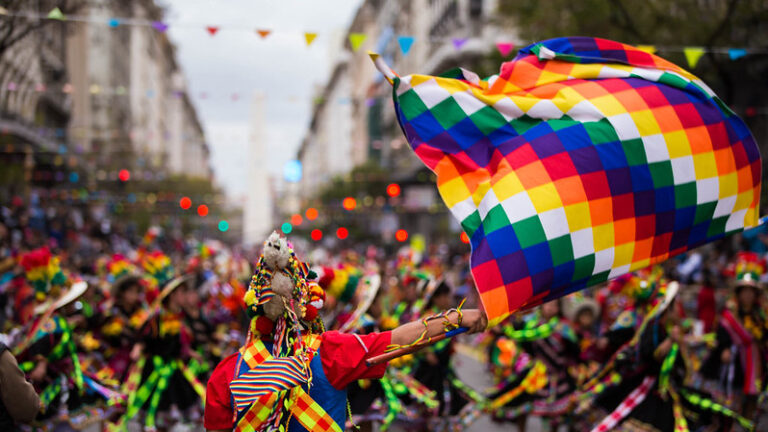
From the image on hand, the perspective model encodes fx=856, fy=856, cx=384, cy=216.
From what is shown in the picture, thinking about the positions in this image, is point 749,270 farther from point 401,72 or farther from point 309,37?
point 401,72

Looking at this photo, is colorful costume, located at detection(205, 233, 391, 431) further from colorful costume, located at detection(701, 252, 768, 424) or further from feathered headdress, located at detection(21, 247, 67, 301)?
colorful costume, located at detection(701, 252, 768, 424)

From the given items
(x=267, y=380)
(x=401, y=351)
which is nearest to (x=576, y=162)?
(x=401, y=351)

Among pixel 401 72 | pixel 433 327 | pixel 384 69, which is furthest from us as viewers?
pixel 401 72

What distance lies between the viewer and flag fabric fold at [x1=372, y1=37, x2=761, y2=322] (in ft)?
14.3

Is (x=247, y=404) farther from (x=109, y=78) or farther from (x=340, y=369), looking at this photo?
(x=109, y=78)

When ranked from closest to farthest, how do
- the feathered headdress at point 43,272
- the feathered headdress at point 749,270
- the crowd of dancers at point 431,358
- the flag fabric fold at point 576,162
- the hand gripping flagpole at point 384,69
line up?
the flag fabric fold at point 576,162 < the hand gripping flagpole at point 384,69 < the crowd of dancers at point 431,358 < the feathered headdress at point 43,272 < the feathered headdress at point 749,270

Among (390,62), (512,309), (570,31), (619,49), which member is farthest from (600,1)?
(390,62)

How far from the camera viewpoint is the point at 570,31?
19375 millimetres

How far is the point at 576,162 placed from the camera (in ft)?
15.2

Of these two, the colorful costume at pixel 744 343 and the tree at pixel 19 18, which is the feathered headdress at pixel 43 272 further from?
the colorful costume at pixel 744 343

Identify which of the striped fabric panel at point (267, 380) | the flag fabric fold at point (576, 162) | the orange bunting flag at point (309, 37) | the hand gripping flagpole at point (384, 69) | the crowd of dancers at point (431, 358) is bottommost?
the crowd of dancers at point (431, 358)

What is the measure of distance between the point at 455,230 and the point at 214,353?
32.2m

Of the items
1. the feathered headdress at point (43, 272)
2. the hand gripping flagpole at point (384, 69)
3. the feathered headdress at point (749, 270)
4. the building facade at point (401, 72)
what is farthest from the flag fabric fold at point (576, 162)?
the building facade at point (401, 72)

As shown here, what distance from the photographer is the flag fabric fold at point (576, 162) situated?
435 centimetres
